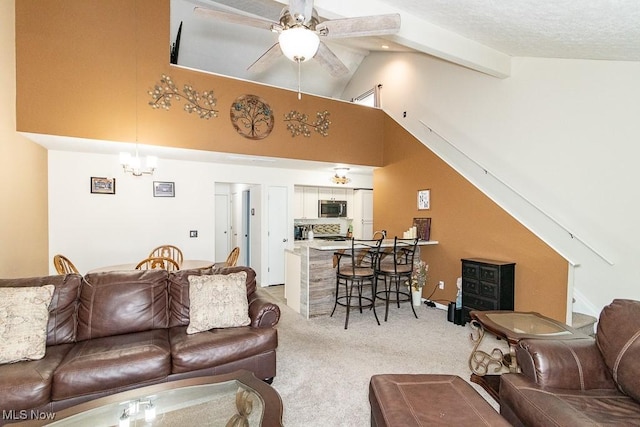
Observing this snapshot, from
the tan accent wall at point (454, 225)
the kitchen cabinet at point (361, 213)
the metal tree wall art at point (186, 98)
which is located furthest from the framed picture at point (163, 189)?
the kitchen cabinet at point (361, 213)

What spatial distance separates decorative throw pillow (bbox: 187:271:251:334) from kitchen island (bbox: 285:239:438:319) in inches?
63.0

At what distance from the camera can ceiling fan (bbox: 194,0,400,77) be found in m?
2.09

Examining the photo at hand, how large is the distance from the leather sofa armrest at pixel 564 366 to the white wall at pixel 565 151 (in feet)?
6.29

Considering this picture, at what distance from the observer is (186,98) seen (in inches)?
175

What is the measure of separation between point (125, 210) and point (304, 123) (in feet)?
10.6

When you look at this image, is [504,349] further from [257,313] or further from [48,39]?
[48,39]

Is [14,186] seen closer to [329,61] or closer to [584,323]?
[329,61]

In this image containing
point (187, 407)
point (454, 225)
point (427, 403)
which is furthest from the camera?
point (454, 225)

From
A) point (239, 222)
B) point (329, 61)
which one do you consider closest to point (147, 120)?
point (329, 61)

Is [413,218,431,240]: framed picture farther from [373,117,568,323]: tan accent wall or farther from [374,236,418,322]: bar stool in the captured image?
[374,236,418,322]: bar stool

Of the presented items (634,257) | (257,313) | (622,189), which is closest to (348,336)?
(257,313)

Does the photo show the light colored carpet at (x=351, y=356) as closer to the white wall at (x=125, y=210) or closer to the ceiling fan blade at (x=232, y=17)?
the white wall at (x=125, y=210)

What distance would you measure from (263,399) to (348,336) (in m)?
2.14

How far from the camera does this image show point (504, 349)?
329cm
